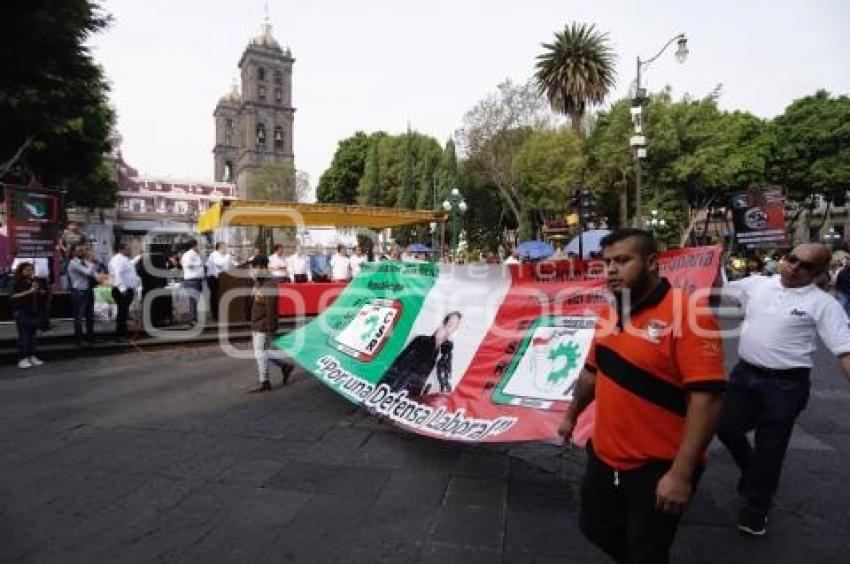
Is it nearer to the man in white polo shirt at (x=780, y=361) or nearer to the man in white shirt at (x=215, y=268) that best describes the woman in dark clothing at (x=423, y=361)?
the man in white polo shirt at (x=780, y=361)

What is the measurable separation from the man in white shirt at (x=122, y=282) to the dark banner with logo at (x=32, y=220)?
5.71ft

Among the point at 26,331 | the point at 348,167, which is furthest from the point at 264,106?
the point at 26,331

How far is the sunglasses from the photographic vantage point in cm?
351

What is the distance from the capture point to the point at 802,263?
3.53 m

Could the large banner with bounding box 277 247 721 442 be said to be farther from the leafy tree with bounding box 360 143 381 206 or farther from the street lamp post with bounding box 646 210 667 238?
the leafy tree with bounding box 360 143 381 206

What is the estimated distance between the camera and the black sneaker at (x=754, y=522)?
357 cm

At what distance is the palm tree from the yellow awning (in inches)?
1033

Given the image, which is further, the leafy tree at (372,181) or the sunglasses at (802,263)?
the leafy tree at (372,181)

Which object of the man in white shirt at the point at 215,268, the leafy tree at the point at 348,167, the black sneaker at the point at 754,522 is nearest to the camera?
the black sneaker at the point at 754,522

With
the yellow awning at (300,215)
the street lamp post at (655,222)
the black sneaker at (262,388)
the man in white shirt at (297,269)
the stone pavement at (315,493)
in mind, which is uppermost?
the street lamp post at (655,222)

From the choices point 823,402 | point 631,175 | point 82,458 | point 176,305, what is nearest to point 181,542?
point 82,458

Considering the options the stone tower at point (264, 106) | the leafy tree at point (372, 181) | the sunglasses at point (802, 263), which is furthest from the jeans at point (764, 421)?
the stone tower at point (264, 106)

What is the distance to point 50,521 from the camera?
3818 millimetres

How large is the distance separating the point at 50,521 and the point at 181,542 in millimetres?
1057
